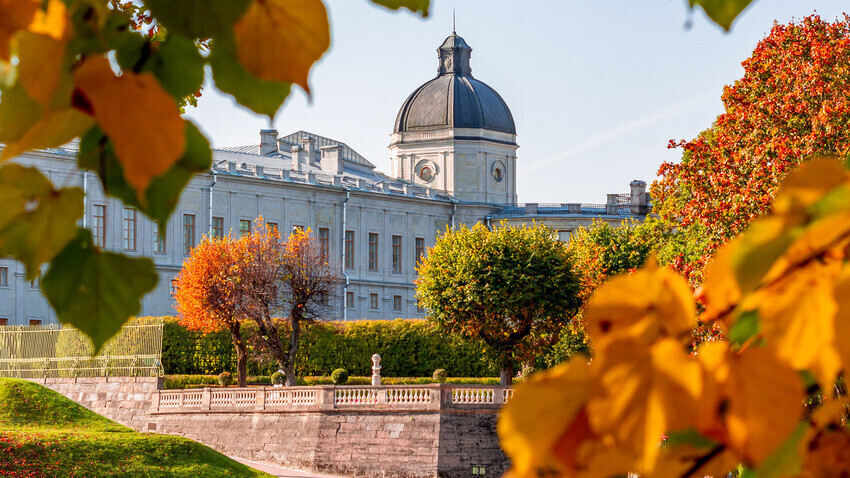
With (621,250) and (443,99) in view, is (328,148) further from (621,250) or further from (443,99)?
(621,250)

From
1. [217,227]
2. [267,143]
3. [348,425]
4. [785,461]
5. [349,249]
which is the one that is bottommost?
[348,425]

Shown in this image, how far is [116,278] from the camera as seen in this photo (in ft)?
2.72

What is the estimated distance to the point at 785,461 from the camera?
58 centimetres

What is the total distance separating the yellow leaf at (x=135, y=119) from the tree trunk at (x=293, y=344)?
34842 mm

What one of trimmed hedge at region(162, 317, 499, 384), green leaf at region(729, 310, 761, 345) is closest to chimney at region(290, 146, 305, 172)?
trimmed hedge at region(162, 317, 499, 384)

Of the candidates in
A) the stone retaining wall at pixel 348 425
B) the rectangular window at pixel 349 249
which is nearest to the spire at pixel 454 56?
the rectangular window at pixel 349 249

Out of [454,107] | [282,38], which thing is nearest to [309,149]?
[454,107]

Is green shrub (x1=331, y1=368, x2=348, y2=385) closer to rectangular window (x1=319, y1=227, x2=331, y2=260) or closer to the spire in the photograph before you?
rectangular window (x1=319, y1=227, x2=331, y2=260)

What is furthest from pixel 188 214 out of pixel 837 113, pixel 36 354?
pixel 837 113

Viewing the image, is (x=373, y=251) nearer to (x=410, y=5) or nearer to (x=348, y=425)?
(x=348, y=425)

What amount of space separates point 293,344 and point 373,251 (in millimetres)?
20911

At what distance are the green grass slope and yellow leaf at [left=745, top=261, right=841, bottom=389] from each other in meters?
19.3

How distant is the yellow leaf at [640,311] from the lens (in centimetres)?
57

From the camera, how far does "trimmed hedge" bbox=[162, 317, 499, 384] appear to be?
40.4 m
